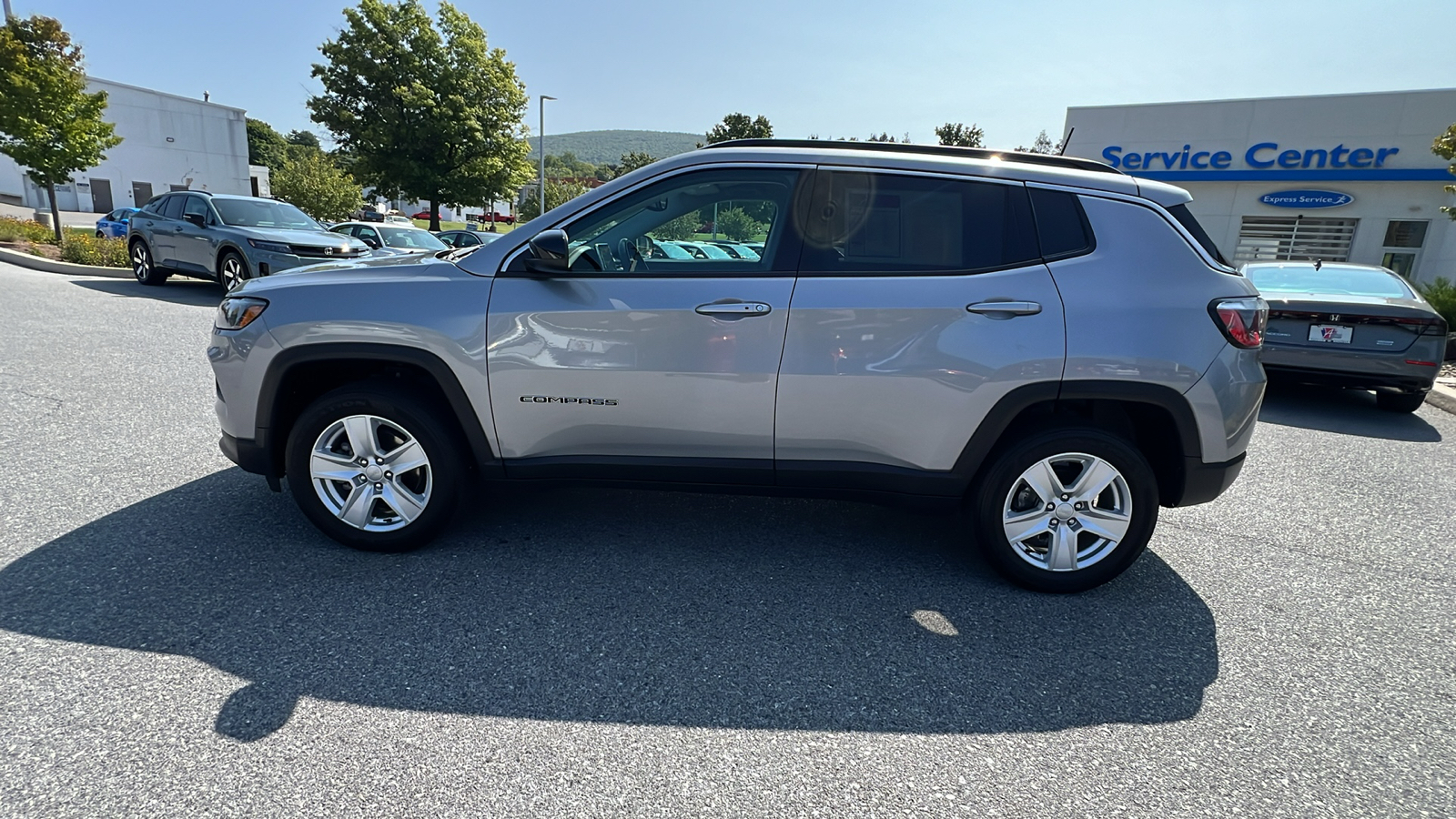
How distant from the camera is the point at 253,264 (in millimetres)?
11797

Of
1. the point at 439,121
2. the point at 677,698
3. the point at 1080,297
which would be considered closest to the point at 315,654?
the point at 677,698

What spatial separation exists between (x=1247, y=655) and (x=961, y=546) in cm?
128

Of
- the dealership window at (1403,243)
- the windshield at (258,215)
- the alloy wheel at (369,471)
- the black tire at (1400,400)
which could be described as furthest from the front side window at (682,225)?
the dealership window at (1403,243)

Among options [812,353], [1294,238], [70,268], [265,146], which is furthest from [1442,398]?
[265,146]

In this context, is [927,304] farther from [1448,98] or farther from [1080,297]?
[1448,98]

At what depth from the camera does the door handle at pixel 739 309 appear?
3.25 m

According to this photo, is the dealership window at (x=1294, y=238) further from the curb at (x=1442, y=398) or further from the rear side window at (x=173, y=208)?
the rear side window at (x=173, y=208)

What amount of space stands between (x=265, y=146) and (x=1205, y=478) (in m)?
112

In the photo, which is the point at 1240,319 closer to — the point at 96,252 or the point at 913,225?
the point at 913,225

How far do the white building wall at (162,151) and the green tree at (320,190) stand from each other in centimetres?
2562

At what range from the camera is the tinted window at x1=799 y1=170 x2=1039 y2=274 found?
3303 millimetres

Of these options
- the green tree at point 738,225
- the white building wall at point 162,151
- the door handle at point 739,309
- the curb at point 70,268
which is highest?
the white building wall at point 162,151

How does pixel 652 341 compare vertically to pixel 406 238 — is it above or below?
below

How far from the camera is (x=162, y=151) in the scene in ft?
153
